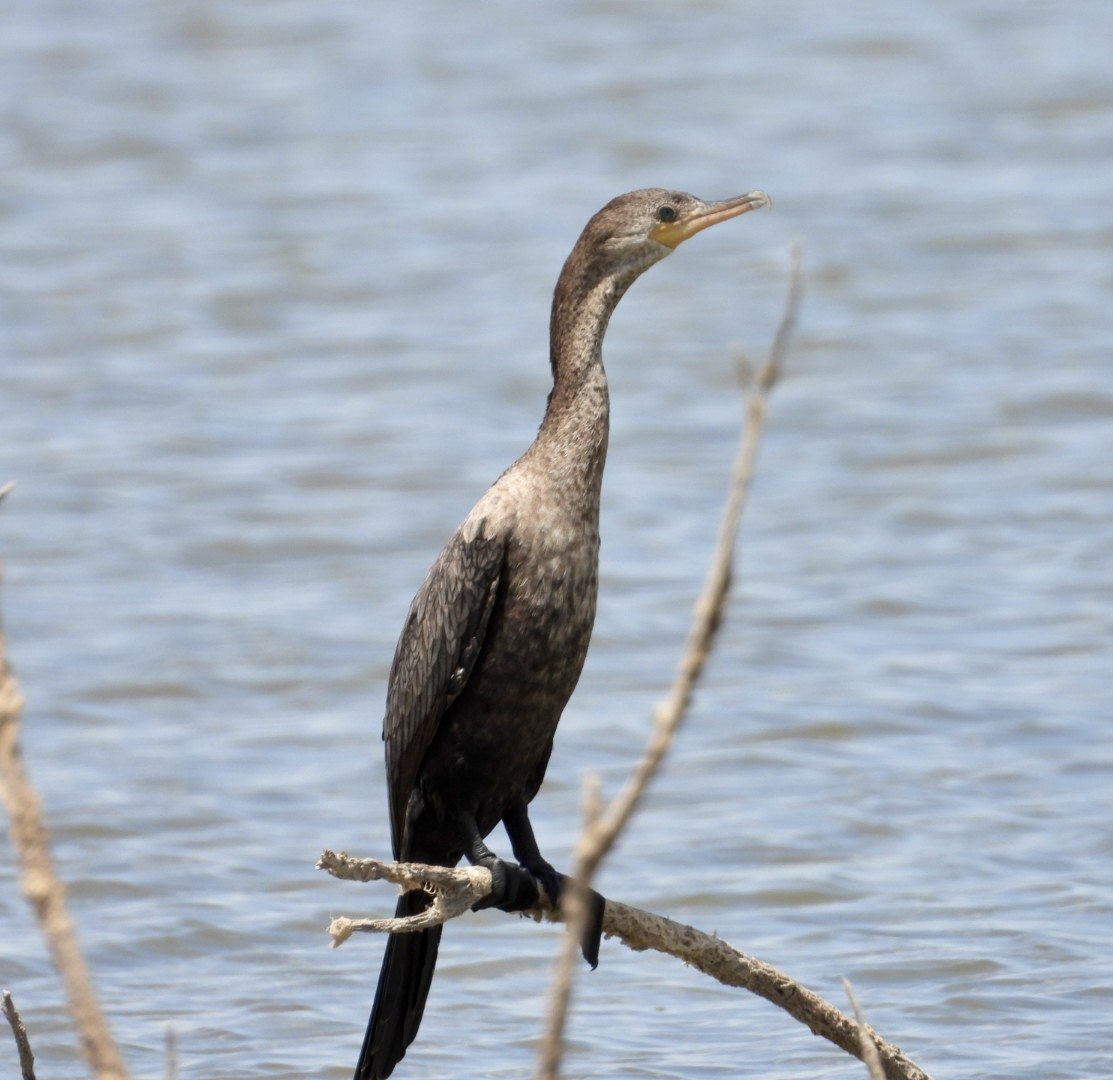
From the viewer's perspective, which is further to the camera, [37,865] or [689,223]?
[689,223]

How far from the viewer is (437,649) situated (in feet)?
14.9

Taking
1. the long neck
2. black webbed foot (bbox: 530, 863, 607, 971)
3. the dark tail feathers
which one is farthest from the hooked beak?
the dark tail feathers

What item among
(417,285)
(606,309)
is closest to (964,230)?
(417,285)

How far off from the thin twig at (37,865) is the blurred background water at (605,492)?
3855 millimetres

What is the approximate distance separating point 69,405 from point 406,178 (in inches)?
168

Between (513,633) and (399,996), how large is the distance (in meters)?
0.82

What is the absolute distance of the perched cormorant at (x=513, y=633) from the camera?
4.45m

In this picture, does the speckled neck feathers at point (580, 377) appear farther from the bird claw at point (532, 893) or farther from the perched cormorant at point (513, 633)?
the bird claw at point (532, 893)

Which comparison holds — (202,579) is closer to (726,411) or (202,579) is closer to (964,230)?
(726,411)

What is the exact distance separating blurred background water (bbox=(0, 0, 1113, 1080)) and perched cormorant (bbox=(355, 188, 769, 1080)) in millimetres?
1682

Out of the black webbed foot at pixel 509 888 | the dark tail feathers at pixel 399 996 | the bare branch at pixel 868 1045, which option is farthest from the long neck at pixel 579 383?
the bare branch at pixel 868 1045

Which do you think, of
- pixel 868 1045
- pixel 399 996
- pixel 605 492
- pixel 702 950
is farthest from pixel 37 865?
pixel 605 492

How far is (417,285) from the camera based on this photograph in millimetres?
14938

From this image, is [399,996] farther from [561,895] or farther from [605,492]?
[605,492]
